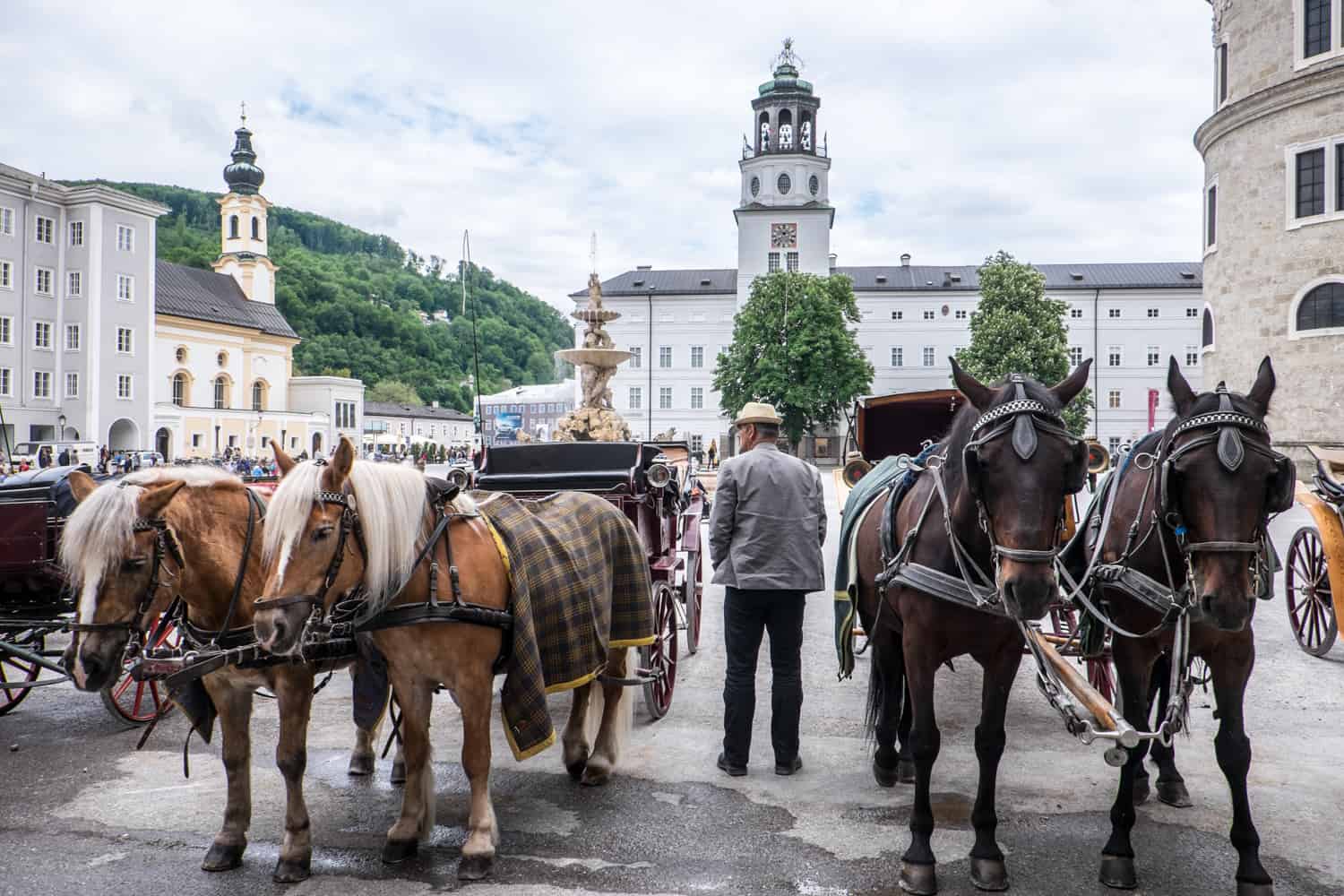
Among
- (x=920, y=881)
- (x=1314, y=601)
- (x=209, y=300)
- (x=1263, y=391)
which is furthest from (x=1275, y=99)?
(x=209, y=300)

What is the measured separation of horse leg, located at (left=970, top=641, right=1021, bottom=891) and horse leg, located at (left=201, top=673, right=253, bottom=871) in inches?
121

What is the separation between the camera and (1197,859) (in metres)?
3.95

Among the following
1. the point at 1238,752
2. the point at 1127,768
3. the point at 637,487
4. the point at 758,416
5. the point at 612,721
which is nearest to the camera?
the point at 1238,752

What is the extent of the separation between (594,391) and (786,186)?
5279 centimetres

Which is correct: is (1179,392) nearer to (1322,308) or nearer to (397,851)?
(397,851)

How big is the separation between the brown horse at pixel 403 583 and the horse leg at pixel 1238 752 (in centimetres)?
291

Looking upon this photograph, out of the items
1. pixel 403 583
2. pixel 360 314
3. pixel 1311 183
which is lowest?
pixel 403 583

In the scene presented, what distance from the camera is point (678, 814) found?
180 inches

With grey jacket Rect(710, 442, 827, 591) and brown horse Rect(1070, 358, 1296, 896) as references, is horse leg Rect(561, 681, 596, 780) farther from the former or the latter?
brown horse Rect(1070, 358, 1296, 896)

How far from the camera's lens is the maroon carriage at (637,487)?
20.8 feet

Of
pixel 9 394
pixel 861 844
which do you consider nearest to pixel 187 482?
pixel 861 844

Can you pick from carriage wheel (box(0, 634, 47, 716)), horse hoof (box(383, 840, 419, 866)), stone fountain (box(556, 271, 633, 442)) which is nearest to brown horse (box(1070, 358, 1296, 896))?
horse hoof (box(383, 840, 419, 866))

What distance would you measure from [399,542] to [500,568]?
1.71 ft

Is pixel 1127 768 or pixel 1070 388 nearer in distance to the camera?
pixel 1070 388
